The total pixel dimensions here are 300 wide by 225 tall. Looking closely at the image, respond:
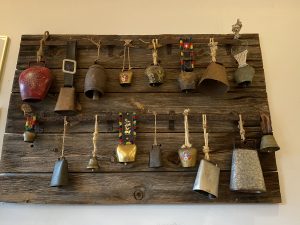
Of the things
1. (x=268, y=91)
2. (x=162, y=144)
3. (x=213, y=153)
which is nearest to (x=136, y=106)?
(x=162, y=144)

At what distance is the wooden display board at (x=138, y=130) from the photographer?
1.24m

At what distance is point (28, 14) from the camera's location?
5.16 ft

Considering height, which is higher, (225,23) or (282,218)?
(225,23)

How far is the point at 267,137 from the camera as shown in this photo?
1.26 metres

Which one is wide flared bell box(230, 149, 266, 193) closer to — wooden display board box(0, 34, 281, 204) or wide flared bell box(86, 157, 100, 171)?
wooden display board box(0, 34, 281, 204)

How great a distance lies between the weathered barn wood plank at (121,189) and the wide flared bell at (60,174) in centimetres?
6

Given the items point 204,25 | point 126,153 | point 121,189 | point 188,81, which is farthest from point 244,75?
point 121,189

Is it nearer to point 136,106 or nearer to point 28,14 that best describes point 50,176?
point 136,106

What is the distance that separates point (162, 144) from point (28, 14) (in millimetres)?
1008

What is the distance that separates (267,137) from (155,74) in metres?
0.56

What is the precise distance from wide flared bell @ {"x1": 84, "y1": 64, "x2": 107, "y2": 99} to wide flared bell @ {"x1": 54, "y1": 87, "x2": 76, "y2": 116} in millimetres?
68

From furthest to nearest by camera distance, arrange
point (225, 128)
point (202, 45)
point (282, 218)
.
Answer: point (202, 45) → point (225, 128) → point (282, 218)

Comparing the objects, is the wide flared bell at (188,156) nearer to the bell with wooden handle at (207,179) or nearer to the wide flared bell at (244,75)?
the bell with wooden handle at (207,179)

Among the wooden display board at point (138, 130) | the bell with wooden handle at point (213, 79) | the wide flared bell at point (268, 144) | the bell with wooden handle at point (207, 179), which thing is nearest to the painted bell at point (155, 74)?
the wooden display board at point (138, 130)
